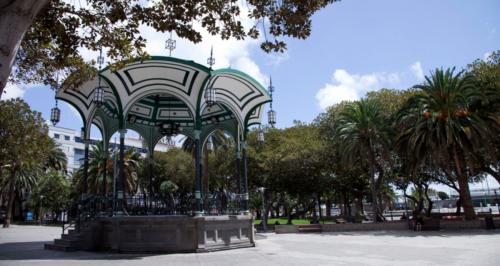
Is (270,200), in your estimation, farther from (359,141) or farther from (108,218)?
(108,218)

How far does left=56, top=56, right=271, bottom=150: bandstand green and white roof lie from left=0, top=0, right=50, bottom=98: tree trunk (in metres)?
8.62

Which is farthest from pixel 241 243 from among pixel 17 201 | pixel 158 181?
pixel 17 201

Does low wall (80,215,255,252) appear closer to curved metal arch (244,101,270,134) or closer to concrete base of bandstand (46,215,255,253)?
concrete base of bandstand (46,215,255,253)

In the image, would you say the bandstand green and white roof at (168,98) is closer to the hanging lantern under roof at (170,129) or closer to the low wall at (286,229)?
the hanging lantern under roof at (170,129)

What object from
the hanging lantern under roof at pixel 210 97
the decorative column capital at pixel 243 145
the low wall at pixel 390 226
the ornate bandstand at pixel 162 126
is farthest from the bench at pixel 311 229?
the hanging lantern under roof at pixel 210 97

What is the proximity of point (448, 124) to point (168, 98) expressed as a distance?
53.2 feet

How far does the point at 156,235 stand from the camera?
12.9m

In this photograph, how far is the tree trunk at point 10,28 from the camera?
398cm

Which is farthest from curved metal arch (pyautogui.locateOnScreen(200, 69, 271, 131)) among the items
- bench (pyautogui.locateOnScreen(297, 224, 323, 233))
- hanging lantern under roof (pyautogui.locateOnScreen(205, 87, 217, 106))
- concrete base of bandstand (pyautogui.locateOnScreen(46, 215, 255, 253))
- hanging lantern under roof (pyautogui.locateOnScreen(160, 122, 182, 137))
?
bench (pyautogui.locateOnScreen(297, 224, 323, 233))

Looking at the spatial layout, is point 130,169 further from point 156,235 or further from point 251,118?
point 156,235

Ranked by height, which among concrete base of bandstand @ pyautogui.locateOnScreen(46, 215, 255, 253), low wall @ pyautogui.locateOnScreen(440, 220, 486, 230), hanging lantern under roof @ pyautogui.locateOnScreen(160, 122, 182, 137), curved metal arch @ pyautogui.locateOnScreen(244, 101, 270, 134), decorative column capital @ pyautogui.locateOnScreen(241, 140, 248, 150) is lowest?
low wall @ pyautogui.locateOnScreen(440, 220, 486, 230)

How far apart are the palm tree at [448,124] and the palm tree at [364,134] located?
2472 millimetres

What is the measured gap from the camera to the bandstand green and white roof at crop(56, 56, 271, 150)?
47.9ft

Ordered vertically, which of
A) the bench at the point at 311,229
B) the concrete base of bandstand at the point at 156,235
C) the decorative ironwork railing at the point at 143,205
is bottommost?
the bench at the point at 311,229
